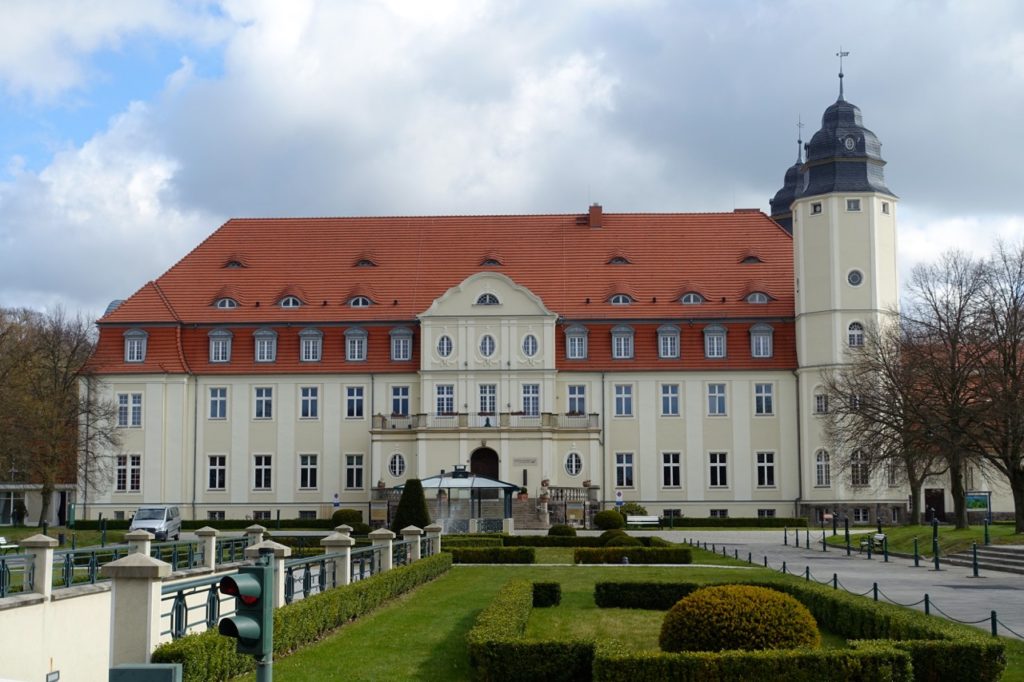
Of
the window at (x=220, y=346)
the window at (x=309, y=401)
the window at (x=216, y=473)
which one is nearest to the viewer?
the window at (x=216, y=473)

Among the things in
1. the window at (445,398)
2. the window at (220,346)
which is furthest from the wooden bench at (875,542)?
the window at (220,346)

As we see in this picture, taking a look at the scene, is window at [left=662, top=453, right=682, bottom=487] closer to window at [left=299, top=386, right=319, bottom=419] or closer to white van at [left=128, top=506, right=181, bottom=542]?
window at [left=299, top=386, right=319, bottom=419]

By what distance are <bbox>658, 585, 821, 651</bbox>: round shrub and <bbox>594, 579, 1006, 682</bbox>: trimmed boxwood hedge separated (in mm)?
687

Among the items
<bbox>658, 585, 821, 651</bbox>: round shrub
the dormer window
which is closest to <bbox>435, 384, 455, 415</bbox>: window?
the dormer window

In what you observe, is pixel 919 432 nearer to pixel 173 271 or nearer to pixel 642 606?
pixel 642 606

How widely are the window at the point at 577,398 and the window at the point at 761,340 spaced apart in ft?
26.9

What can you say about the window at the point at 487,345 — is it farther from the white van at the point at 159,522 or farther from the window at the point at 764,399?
the white van at the point at 159,522

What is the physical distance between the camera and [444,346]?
6031cm

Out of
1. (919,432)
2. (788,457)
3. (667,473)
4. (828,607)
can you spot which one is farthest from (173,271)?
(828,607)

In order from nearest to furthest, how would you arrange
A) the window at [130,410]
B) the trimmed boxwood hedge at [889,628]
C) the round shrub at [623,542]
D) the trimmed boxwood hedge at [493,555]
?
the trimmed boxwood hedge at [889,628] < the trimmed boxwood hedge at [493,555] < the round shrub at [623,542] < the window at [130,410]

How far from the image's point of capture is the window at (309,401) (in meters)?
61.4

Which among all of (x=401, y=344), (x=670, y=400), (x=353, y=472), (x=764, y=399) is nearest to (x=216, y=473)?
(x=353, y=472)

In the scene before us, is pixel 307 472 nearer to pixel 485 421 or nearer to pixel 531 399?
pixel 485 421

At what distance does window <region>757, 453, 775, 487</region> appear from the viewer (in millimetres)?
60291
